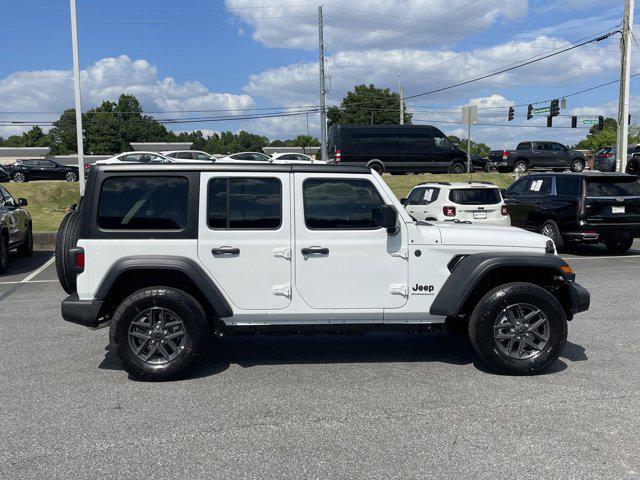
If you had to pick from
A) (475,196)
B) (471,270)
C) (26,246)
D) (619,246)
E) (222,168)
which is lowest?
(619,246)

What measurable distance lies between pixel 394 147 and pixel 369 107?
63.5 metres

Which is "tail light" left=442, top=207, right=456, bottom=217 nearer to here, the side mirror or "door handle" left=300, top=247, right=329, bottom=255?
the side mirror

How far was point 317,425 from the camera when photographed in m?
4.19

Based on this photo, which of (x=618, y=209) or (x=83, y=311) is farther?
(x=618, y=209)

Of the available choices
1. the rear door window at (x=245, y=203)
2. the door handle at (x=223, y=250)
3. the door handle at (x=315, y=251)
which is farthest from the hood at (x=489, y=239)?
the door handle at (x=223, y=250)

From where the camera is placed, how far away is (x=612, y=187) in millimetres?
12500

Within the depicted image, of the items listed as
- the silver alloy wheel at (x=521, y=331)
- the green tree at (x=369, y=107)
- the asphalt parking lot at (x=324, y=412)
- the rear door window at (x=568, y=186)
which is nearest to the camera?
the asphalt parking lot at (x=324, y=412)

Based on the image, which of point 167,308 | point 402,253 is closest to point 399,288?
point 402,253

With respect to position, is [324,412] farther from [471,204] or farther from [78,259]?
[471,204]

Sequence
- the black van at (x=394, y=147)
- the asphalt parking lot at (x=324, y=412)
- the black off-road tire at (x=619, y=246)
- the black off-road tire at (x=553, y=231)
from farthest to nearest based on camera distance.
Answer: the black van at (x=394, y=147) < the black off-road tire at (x=619, y=246) < the black off-road tire at (x=553, y=231) < the asphalt parking lot at (x=324, y=412)

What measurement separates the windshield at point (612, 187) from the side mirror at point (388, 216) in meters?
8.88

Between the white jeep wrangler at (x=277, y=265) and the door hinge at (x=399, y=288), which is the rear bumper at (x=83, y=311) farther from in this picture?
the door hinge at (x=399, y=288)

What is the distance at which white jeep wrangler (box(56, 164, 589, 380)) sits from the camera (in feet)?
16.5

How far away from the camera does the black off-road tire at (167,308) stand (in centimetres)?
497
